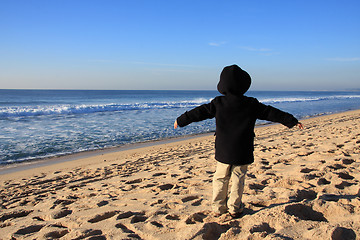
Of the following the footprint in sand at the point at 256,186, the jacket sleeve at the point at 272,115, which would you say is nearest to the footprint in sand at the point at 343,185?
the footprint in sand at the point at 256,186

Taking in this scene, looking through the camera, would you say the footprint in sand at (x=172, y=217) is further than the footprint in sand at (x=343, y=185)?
No

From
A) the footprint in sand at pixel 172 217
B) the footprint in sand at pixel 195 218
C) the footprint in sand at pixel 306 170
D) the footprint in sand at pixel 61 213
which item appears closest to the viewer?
the footprint in sand at pixel 195 218

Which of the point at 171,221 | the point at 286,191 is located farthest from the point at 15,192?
the point at 286,191

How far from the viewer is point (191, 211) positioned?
300 cm

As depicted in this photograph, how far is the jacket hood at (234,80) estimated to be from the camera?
107 inches

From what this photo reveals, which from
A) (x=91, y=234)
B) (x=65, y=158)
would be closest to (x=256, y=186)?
(x=91, y=234)

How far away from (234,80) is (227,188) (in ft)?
3.84

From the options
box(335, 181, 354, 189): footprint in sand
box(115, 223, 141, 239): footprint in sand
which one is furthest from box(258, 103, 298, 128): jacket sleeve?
box(115, 223, 141, 239): footprint in sand

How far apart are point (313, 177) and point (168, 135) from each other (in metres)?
8.61

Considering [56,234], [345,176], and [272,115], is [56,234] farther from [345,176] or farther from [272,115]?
[345,176]

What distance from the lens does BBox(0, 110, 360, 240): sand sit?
2.48 metres

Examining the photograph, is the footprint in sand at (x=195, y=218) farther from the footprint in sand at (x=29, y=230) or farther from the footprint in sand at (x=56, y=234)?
the footprint in sand at (x=29, y=230)

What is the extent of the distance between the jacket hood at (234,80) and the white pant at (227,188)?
80cm

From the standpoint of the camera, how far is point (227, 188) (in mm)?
2859
